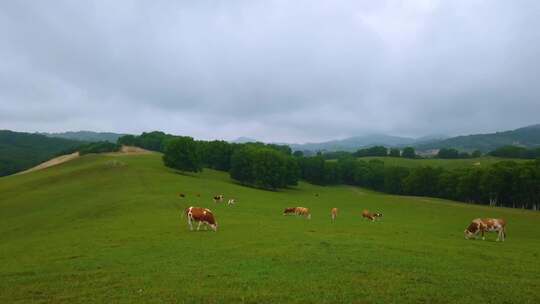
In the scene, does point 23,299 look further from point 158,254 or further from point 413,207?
point 413,207

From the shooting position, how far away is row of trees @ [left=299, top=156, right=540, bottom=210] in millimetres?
81500

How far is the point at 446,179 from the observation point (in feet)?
334

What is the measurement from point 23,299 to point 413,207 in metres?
62.1

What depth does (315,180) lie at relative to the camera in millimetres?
132625

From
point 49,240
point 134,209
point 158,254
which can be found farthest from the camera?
point 134,209

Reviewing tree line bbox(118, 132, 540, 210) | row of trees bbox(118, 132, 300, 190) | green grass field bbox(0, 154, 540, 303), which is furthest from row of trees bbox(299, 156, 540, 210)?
green grass field bbox(0, 154, 540, 303)

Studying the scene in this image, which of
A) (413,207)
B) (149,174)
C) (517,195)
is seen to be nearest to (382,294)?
(413,207)

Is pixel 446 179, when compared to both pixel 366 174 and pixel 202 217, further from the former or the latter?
pixel 202 217

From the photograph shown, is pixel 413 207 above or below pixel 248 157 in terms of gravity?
below

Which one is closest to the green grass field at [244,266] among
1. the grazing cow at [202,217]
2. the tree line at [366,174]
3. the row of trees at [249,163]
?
the grazing cow at [202,217]

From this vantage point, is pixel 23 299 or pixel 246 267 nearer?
pixel 23 299

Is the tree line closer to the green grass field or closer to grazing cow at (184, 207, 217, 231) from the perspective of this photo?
the green grass field

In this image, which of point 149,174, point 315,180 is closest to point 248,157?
point 149,174

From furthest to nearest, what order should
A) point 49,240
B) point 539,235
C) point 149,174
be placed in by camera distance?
1. point 149,174
2. point 539,235
3. point 49,240
